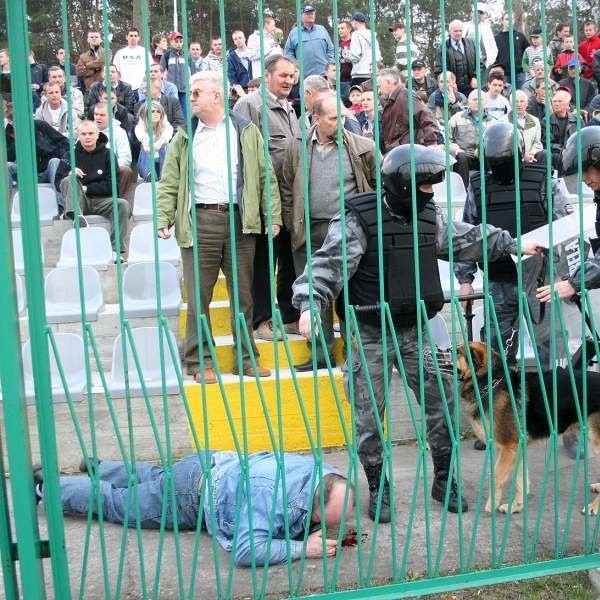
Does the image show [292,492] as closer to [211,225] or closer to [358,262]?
[358,262]

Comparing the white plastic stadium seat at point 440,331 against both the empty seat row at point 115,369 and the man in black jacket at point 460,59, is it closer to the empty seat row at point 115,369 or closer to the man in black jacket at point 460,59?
the empty seat row at point 115,369

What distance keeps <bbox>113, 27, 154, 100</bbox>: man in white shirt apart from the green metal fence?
5.07 m

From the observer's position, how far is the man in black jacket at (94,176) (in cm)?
841

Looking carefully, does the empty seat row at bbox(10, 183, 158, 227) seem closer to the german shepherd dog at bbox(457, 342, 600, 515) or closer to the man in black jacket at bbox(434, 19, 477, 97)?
the man in black jacket at bbox(434, 19, 477, 97)

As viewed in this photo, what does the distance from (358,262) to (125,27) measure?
24.1 feet

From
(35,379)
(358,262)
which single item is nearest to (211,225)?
(358,262)

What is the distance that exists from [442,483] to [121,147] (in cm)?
588

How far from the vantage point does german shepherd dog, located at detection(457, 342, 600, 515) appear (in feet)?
14.4

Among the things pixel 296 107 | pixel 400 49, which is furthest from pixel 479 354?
pixel 400 49

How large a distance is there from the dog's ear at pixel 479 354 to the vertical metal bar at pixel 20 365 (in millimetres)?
2291

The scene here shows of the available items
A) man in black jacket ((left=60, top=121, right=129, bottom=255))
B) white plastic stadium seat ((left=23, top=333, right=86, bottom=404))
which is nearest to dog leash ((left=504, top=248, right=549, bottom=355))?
white plastic stadium seat ((left=23, top=333, right=86, bottom=404))

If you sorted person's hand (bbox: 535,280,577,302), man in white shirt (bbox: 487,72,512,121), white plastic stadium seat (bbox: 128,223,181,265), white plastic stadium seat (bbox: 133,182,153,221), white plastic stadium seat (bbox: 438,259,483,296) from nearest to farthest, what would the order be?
person's hand (bbox: 535,280,577,302) → white plastic stadium seat (bbox: 438,259,483,296) → white plastic stadium seat (bbox: 128,223,181,265) → white plastic stadium seat (bbox: 133,182,153,221) → man in white shirt (bbox: 487,72,512,121)

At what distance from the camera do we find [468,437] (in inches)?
242

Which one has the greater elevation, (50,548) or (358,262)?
(358,262)
